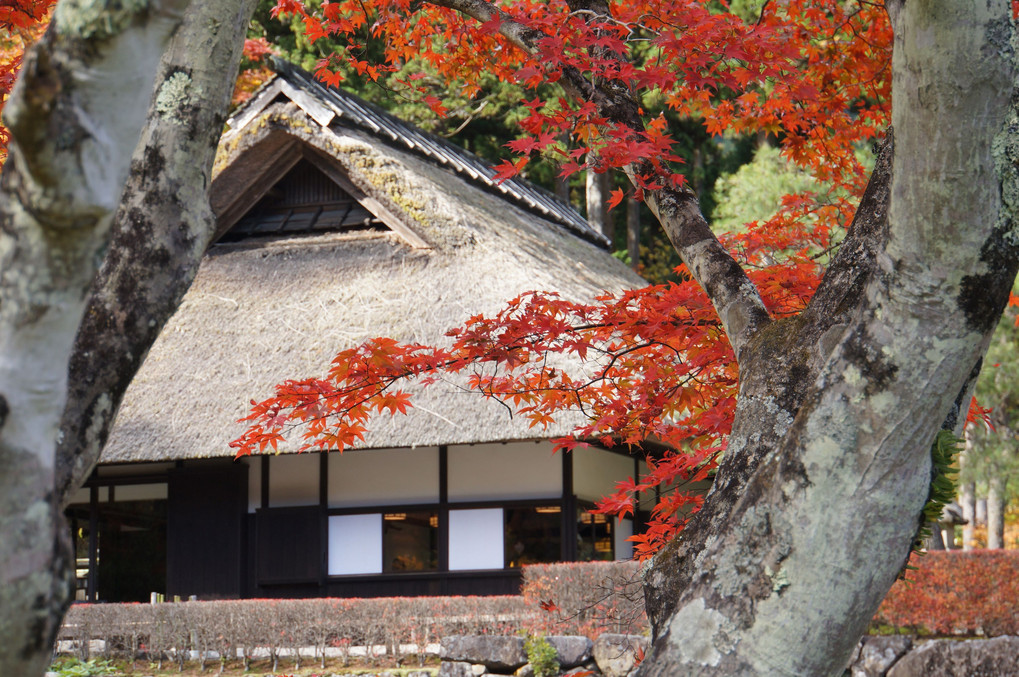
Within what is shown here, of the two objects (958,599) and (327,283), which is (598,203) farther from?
(958,599)

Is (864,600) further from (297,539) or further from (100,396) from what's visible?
(297,539)

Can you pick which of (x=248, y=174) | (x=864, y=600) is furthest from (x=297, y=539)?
(x=864, y=600)

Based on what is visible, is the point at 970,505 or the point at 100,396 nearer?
the point at 100,396

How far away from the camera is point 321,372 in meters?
10.0

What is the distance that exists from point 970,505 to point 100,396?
19.1m

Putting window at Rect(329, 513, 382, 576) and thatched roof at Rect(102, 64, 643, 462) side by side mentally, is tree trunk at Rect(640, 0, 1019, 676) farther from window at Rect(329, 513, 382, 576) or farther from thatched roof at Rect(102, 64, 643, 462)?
window at Rect(329, 513, 382, 576)

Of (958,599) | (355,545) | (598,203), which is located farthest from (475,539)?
(598,203)

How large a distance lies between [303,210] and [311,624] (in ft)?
18.1

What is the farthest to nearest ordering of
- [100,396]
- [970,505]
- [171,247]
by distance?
1. [970,505]
2. [171,247]
3. [100,396]

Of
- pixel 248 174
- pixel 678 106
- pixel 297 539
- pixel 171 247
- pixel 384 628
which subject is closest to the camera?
pixel 171 247

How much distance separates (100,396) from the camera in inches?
85.2

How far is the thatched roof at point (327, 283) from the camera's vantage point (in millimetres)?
9875

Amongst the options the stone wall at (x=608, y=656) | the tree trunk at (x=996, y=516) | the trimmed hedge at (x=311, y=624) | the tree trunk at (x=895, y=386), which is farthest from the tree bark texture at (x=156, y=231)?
the tree trunk at (x=996, y=516)

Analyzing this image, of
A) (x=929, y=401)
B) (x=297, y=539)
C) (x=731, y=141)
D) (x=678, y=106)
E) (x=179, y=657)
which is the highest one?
(x=731, y=141)
